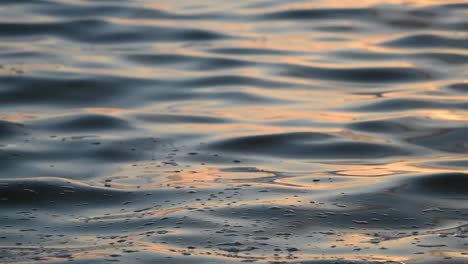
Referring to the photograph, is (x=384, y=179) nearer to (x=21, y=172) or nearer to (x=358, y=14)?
(x=21, y=172)

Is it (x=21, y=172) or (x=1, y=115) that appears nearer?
(x=21, y=172)

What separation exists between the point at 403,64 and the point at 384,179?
2.81 m

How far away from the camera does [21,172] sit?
5043mm

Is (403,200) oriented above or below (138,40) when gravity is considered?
below

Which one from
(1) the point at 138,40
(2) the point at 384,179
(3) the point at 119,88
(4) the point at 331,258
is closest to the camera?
(4) the point at 331,258

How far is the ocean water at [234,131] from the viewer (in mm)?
4070

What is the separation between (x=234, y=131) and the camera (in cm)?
591

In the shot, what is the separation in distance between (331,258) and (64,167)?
1.77 meters

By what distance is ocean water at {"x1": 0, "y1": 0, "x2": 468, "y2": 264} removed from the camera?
13.4ft

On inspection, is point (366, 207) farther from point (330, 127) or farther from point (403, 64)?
point (403, 64)

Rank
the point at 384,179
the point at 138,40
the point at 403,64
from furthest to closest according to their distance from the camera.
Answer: the point at 138,40
the point at 403,64
the point at 384,179

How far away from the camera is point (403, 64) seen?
25.0ft

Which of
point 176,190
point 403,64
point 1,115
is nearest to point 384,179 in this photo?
point 176,190

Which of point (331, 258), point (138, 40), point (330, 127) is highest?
point (138, 40)
